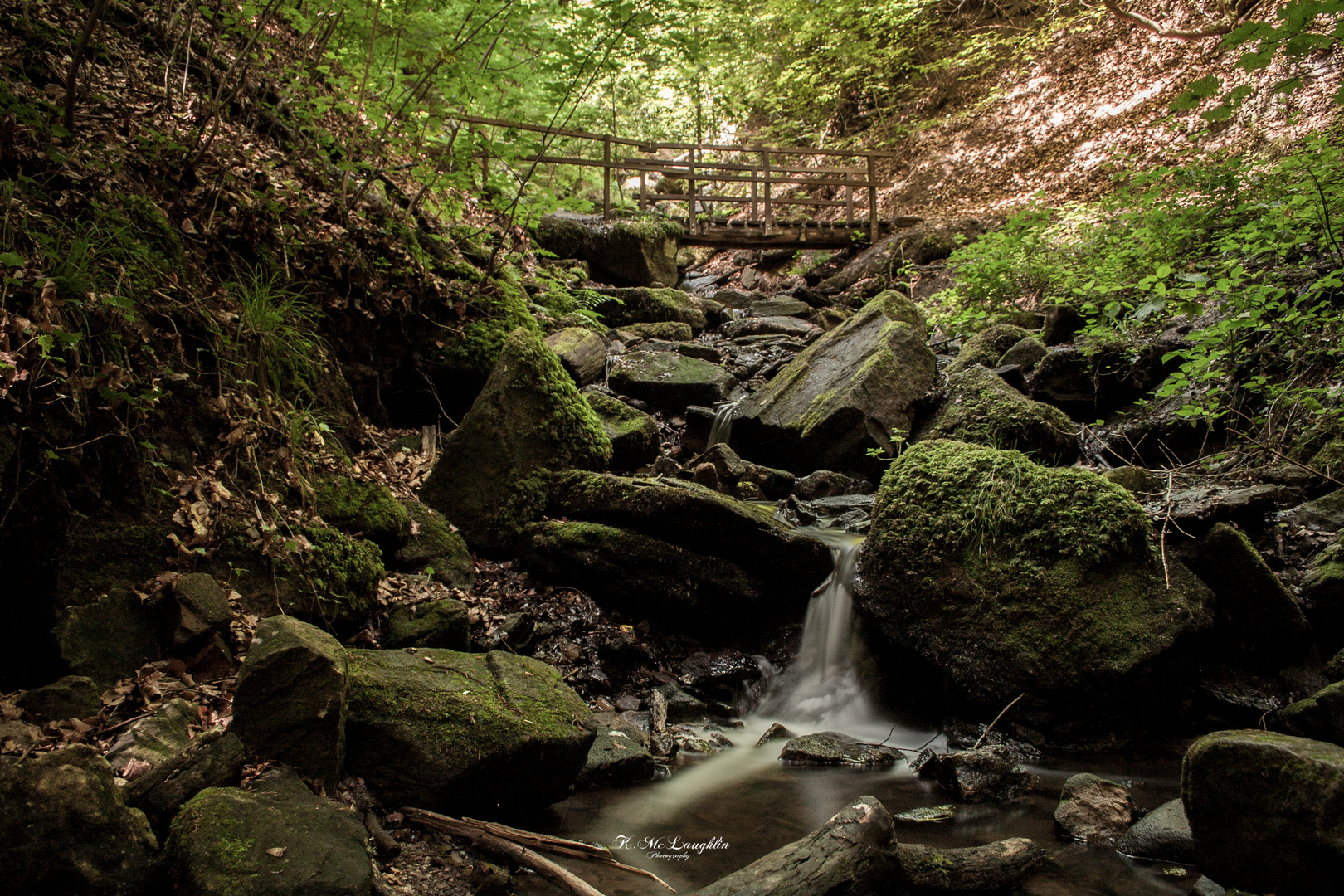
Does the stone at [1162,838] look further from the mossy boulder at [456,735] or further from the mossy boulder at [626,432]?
the mossy boulder at [626,432]

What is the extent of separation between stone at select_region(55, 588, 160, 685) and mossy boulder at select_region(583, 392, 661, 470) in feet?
12.8

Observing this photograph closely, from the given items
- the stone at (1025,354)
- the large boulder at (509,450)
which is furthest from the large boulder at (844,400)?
the large boulder at (509,450)

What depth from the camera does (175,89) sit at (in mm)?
5734

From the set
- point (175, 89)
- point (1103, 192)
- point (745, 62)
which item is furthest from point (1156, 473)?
point (745, 62)

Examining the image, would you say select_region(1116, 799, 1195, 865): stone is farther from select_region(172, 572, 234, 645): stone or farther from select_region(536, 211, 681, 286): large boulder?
select_region(536, 211, 681, 286): large boulder

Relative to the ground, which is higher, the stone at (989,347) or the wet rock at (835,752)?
the stone at (989,347)

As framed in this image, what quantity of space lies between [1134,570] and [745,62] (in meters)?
23.9

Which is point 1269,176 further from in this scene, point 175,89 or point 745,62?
point 745,62

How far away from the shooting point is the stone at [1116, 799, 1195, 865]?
3.10 m

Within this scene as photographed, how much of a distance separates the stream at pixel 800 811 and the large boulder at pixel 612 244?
11.2m

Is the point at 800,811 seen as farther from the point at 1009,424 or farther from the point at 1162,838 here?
the point at 1009,424

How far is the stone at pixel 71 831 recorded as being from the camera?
2055mm

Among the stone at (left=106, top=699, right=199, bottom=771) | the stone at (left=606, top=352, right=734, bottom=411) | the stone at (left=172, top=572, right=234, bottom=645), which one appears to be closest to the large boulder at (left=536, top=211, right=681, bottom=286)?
the stone at (left=606, top=352, right=734, bottom=411)

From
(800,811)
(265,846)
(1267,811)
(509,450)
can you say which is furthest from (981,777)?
(509,450)
